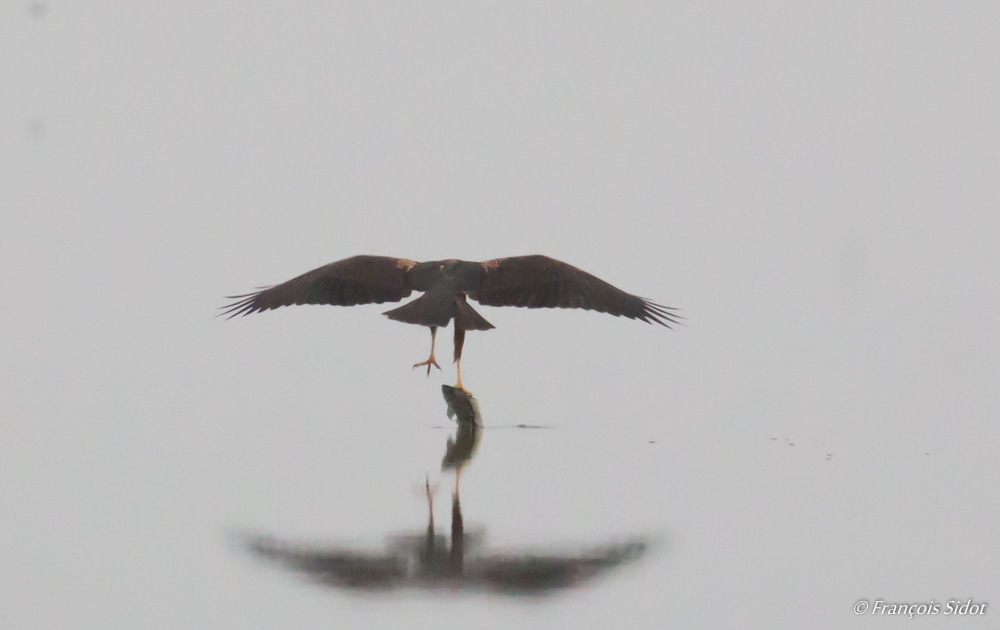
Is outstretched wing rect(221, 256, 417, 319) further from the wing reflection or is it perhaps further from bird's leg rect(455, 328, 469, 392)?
the wing reflection

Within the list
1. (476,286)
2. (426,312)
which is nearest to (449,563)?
(426,312)

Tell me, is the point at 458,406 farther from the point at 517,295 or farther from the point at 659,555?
the point at 659,555

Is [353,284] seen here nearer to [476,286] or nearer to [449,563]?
[476,286]

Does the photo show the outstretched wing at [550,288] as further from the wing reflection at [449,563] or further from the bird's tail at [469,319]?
the wing reflection at [449,563]

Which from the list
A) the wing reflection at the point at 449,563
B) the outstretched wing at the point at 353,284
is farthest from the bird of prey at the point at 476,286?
the wing reflection at the point at 449,563

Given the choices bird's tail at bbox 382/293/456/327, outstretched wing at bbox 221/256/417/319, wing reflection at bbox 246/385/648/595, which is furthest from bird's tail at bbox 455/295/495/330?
wing reflection at bbox 246/385/648/595
